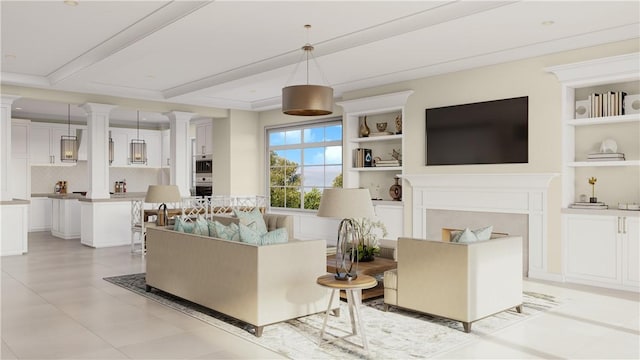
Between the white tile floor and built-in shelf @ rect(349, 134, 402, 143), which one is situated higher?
built-in shelf @ rect(349, 134, 402, 143)

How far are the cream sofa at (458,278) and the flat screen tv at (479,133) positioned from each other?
217 cm

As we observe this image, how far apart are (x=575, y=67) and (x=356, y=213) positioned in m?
3.51

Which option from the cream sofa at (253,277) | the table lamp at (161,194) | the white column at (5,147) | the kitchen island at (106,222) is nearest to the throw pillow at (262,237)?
the cream sofa at (253,277)

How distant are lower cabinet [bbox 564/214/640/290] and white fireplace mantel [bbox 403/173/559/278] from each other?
0.30 m

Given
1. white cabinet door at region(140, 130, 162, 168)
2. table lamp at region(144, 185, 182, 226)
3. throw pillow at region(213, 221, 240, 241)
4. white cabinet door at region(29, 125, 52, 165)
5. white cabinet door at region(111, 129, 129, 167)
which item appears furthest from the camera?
white cabinet door at region(140, 130, 162, 168)

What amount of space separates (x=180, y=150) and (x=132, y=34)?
4.59 meters

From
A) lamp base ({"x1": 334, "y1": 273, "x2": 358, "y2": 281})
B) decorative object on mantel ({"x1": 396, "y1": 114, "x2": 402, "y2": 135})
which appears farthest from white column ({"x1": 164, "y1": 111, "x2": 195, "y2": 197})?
lamp base ({"x1": 334, "y1": 273, "x2": 358, "y2": 281})

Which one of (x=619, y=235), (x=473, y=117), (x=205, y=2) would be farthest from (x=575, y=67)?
(x=205, y=2)

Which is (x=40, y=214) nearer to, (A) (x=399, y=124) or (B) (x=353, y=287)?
(A) (x=399, y=124)

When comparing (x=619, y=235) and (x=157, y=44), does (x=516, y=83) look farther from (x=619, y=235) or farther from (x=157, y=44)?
(x=157, y=44)

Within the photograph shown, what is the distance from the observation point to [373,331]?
3.86 meters

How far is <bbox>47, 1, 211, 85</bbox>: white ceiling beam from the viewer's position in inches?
176

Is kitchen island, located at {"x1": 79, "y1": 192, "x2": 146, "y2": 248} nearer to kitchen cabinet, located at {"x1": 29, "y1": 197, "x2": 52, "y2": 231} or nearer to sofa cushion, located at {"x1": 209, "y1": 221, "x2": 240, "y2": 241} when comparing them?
kitchen cabinet, located at {"x1": 29, "y1": 197, "x2": 52, "y2": 231}

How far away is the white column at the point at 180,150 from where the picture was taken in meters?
9.66
